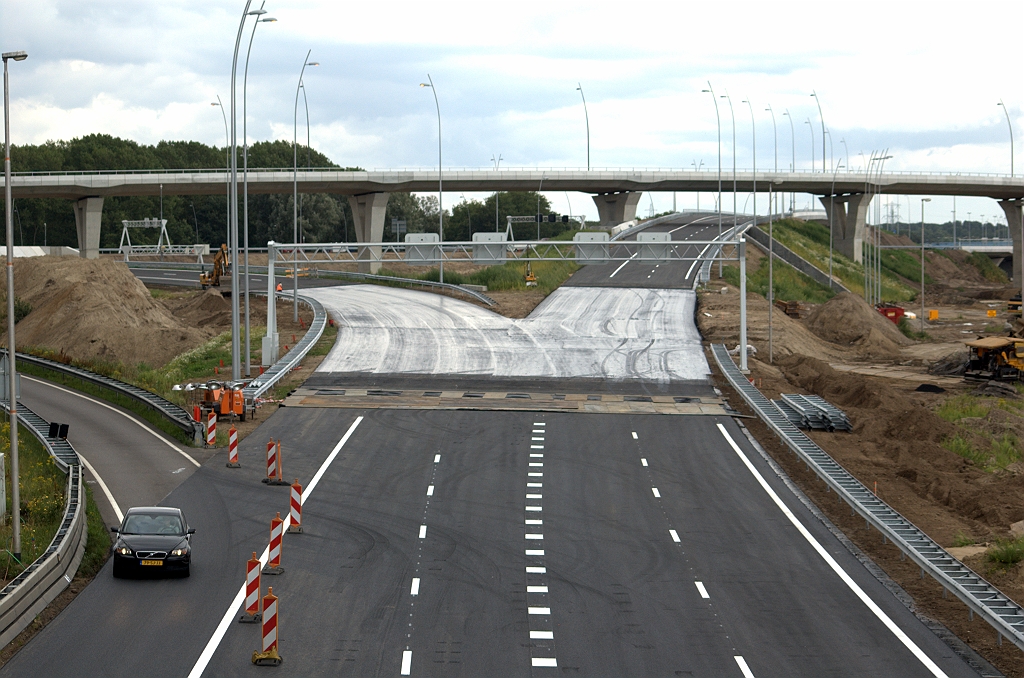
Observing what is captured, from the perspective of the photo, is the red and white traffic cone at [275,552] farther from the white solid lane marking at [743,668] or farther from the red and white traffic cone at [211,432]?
the red and white traffic cone at [211,432]

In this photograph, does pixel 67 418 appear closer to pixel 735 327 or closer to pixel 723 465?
pixel 723 465

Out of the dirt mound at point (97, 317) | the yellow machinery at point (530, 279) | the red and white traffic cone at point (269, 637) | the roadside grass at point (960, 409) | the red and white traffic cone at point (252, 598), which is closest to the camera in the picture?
the red and white traffic cone at point (269, 637)

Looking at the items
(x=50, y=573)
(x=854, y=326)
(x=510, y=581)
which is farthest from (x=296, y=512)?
(x=854, y=326)

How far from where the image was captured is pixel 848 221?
13325 centimetres

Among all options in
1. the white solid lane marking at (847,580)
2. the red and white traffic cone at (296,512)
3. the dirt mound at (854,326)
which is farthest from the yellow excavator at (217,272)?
the red and white traffic cone at (296,512)

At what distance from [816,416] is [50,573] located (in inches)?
1163

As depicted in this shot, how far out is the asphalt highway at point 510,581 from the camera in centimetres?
1880

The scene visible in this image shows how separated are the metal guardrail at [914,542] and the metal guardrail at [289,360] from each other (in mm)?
20366

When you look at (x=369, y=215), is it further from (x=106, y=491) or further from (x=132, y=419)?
(x=106, y=491)

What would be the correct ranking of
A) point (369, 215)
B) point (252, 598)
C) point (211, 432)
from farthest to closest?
point (369, 215)
point (211, 432)
point (252, 598)

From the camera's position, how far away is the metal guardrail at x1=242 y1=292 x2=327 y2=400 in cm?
4553

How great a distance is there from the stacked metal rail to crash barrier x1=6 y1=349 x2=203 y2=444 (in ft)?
71.5

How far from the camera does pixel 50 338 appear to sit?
66.8 m

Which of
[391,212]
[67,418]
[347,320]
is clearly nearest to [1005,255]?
[391,212]
